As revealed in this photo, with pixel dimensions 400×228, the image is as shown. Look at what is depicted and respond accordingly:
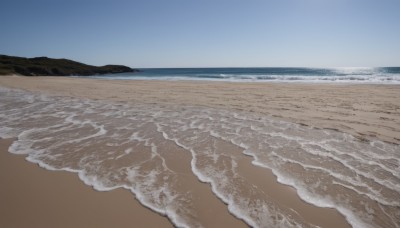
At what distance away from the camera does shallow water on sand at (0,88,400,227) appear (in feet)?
11.0

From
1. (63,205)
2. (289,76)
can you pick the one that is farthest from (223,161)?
(289,76)

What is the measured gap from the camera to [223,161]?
490 centimetres

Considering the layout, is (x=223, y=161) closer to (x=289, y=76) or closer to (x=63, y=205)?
(x=63, y=205)

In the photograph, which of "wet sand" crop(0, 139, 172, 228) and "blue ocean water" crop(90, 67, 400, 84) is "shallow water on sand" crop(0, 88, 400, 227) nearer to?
"wet sand" crop(0, 139, 172, 228)

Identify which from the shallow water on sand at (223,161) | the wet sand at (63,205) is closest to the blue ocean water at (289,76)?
the shallow water on sand at (223,161)

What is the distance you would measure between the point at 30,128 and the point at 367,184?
28.0 feet

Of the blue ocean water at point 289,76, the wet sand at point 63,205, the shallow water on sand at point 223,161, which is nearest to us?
the wet sand at point 63,205

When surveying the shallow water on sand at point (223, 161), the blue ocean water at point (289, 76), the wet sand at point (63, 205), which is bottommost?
the blue ocean water at point (289, 76)

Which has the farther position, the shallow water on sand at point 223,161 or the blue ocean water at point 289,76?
the blue ocean water at point 289,76

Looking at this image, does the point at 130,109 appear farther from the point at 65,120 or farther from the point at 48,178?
the point at 48,178

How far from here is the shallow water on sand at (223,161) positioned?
11.0 ft

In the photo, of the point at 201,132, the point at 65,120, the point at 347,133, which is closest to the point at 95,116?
the point at 65,120

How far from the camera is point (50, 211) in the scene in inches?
126

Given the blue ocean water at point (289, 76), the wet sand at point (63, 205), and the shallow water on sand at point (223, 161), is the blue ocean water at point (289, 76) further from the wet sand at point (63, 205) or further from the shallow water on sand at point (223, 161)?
the wet sand at point (63, 205)
